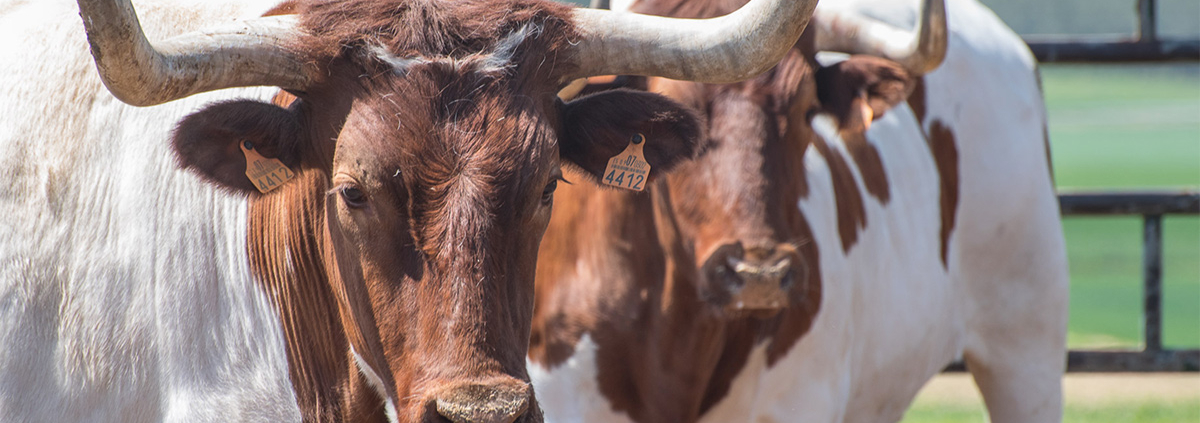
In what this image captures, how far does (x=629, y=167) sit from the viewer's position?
8.64 feet

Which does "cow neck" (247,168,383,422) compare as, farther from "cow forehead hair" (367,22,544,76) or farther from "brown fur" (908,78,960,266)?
"brown fur" (908,78,960,266)

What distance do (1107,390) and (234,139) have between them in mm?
7538

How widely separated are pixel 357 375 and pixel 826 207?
197 centimetres

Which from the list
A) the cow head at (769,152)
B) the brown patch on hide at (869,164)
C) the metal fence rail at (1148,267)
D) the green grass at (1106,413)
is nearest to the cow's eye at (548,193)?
the cow head at (769,152)

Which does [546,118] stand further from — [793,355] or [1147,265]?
[1147,265]

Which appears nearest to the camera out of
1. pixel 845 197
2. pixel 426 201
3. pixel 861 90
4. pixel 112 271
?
pixel 426 201

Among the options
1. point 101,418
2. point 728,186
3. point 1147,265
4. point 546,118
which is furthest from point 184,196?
point 1147,265

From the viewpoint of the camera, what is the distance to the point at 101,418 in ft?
8.07

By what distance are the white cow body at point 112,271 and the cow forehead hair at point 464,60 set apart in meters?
0.60

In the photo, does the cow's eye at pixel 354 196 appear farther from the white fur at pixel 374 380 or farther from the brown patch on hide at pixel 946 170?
the brown patch on hide at pixel 946 170

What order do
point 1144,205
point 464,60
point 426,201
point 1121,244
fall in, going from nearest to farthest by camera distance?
point 426,201 < point 464,60 < point 1144,205 < point 1121,244

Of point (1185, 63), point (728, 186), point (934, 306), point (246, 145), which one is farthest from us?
point (1185, 63)

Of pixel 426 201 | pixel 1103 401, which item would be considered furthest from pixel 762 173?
pixel 1103 401

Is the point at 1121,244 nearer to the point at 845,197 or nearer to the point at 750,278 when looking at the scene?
the point at 845,197
